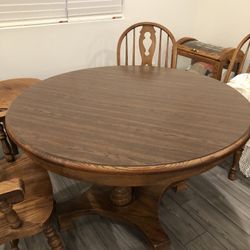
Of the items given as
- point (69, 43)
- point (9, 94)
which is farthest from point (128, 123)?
point (69, 43)

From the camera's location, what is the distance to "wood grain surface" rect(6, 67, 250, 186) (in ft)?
2.49

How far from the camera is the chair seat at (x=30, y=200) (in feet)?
2.91

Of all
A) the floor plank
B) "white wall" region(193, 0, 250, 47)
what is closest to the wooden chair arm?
the floor plank

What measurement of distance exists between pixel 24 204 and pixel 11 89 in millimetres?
953

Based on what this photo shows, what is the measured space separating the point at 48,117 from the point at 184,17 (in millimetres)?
2190

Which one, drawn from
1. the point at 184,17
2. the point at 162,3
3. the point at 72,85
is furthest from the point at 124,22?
the point at 72,85

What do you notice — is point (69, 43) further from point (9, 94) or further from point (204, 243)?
point (204, 243)

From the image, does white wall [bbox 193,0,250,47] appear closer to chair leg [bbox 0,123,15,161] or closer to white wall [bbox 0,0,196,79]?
white wall [bbox 0,0,196,79]

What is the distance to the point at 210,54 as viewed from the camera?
7.37 feet

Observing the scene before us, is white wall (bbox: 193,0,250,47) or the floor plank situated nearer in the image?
the floor plank

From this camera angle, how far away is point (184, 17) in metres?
2.63

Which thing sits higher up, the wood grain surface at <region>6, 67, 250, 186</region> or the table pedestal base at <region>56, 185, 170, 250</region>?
the wood grain surface at <region>6, 67, 250, 186</region>

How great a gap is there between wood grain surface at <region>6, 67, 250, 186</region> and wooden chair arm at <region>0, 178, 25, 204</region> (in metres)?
0.11

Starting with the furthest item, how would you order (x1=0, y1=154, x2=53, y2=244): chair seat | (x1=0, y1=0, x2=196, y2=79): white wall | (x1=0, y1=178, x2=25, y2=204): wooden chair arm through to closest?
1. (x1=0, y1=0, x2=196, y2=79): white wall
2. (x1=0, y1=154, x2=53, y2=244): chair seat
3. (x1=0, y1=178, x2=25, y2=204): wooden chair arm
